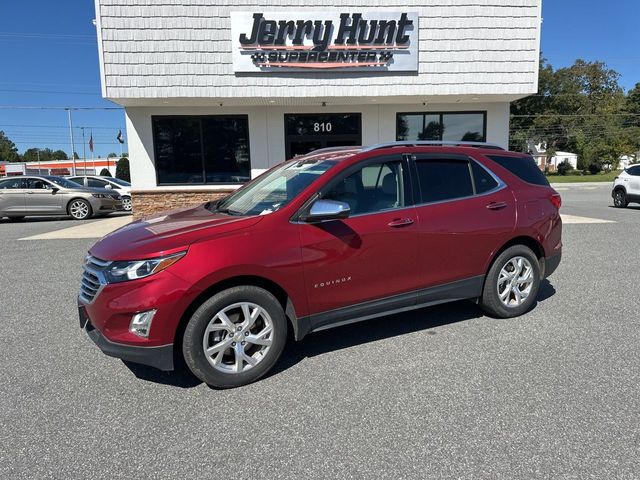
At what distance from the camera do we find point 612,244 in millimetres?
8836

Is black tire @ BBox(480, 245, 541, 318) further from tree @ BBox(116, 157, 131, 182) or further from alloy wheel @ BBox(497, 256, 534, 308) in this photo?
tree @ BBox(116, 157, 131, 182)

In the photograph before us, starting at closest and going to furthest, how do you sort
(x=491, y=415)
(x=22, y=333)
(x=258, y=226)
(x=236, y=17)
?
(x=491, y=415) < (x=258, y=226) < (x=22, y=333) < (x=236, y=17)

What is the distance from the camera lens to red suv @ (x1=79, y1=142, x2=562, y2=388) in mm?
3127

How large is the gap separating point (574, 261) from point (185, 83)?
29.3 feet

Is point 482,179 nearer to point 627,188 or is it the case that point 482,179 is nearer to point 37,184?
point 627,188

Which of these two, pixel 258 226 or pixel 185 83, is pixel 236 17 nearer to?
pixel 185 83

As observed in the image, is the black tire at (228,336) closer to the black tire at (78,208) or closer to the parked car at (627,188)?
the black tire at (78,208)

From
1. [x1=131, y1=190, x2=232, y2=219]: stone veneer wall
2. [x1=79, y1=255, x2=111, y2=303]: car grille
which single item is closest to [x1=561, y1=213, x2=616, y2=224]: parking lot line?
[x1=131, y1=190, x2=232, y2=219]: stone veneer wall

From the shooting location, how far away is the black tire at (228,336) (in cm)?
317

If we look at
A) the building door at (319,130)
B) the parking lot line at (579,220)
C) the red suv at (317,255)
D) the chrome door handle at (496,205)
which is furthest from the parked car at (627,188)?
the chrome door handle at (496,205)

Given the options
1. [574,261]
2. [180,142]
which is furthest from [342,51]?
[574,261]

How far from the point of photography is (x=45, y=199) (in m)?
15.1

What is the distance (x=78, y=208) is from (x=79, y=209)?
0.04 m

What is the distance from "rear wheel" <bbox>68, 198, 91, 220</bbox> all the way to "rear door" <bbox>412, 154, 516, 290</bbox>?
13946mm
